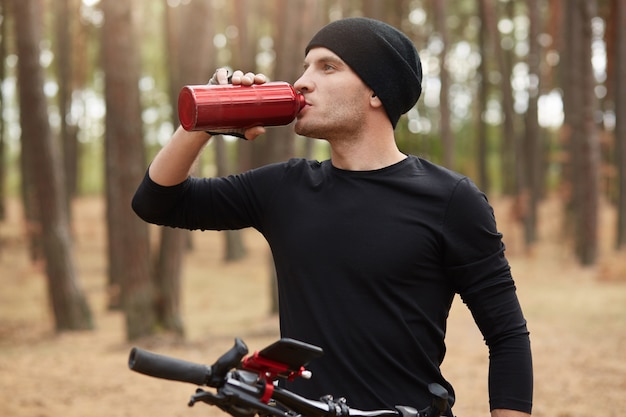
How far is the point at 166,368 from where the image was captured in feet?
7.13

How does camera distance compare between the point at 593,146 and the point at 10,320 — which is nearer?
the point at 10,320

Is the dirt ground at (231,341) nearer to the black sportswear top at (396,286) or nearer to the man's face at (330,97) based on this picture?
the black sportswear top at (396,286)

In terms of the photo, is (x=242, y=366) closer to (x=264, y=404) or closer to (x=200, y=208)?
(x=264, y=404)

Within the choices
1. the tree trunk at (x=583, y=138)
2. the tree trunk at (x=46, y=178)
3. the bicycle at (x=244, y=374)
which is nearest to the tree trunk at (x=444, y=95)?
the tree trunk at (x=583, y=138)

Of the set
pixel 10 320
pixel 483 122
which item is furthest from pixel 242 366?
pixel 483 122

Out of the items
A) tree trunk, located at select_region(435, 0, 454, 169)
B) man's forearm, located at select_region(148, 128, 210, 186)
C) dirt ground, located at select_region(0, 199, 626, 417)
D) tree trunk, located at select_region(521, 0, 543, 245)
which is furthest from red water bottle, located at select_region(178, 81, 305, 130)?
tree trunk, located at select_region(521, 0, 543, 245)

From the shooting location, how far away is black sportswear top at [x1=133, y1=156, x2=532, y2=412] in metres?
2.94

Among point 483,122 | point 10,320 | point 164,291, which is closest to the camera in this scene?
point 164,291

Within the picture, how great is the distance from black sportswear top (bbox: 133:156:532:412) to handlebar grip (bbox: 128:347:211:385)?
786 millimetres

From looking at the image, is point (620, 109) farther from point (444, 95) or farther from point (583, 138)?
point (444, 95)

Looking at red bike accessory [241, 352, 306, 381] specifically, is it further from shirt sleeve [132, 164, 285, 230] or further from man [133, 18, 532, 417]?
shirt sleeve [132, 164, 285, 230]

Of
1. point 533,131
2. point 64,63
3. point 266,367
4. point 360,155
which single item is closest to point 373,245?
point 360,155

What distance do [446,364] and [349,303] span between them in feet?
27.7

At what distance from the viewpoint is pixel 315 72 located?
309 cm
